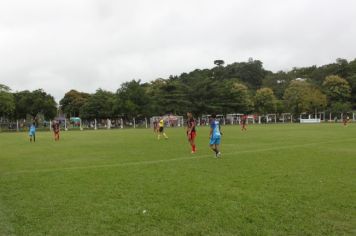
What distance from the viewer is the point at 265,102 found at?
327ft

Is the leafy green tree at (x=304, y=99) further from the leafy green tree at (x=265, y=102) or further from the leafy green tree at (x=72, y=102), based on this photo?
the leafy green tree at (x=72, y=102)

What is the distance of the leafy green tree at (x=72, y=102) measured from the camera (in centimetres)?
11050

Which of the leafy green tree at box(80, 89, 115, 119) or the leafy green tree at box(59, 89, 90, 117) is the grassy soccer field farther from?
the leafy green tree at box(59, 89, 90, 117)

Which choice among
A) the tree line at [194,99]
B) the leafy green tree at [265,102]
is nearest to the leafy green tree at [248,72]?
the tree line at [194,99]

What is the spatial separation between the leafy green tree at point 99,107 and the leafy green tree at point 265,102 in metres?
35.6

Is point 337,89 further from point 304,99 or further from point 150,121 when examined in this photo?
point 150,121

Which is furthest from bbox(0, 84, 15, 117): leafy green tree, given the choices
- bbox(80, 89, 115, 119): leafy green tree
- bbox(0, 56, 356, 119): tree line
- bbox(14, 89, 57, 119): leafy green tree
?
bbox(80, 89, 115, 119): leafy green tree

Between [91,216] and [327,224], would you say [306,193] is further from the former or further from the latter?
[91,216]

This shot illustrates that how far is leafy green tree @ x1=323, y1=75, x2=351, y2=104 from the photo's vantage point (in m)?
96.1

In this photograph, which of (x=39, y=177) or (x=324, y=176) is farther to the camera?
(x=39, y=177)

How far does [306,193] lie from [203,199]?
233 cm

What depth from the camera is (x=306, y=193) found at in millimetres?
9109

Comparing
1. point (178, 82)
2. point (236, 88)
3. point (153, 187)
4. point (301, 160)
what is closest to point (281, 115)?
point (236, 88)

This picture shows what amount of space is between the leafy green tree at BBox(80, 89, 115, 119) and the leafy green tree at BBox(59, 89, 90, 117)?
22.7m
